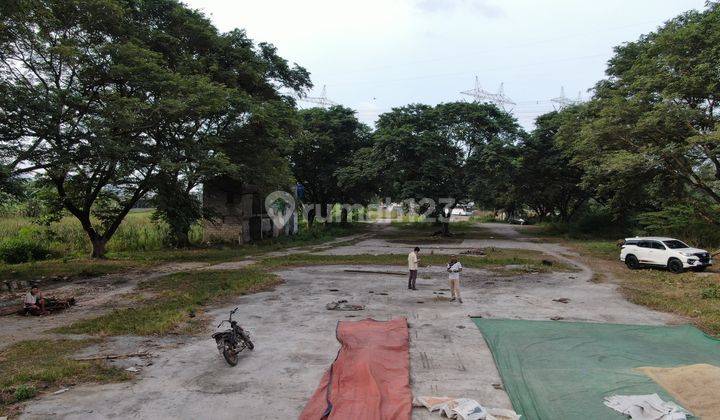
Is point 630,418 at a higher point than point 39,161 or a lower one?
lower

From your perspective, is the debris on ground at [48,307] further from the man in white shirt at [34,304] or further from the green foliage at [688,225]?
the green foliage at [688,225]

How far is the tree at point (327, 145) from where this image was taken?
1644 inches

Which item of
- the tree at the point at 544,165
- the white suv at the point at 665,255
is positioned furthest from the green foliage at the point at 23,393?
the tree at the point at 544,165

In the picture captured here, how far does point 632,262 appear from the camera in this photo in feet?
67.4

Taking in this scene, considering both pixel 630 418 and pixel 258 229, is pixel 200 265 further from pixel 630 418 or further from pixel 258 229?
pixel 630 418

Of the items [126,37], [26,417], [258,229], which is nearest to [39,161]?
[126,37]

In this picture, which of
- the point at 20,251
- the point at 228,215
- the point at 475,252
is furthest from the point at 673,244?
the point at 20,251

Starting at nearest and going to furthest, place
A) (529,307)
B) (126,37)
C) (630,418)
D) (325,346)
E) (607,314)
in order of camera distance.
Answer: (630,418) < (325,346) < (607,314) < (529,307) < (126,37)

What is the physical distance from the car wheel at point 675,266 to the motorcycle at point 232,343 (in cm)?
1801

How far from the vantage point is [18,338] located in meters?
9.96

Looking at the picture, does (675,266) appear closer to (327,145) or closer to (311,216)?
(327,145)

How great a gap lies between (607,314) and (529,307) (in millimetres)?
1926

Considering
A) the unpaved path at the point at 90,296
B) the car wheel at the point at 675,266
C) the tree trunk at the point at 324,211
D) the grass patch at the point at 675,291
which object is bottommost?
the unpaved path at the point at 90,296

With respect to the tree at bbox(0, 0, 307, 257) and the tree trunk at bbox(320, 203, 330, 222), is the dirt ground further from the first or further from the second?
the tree trunk at bbox(320, 203, 330, 222)
